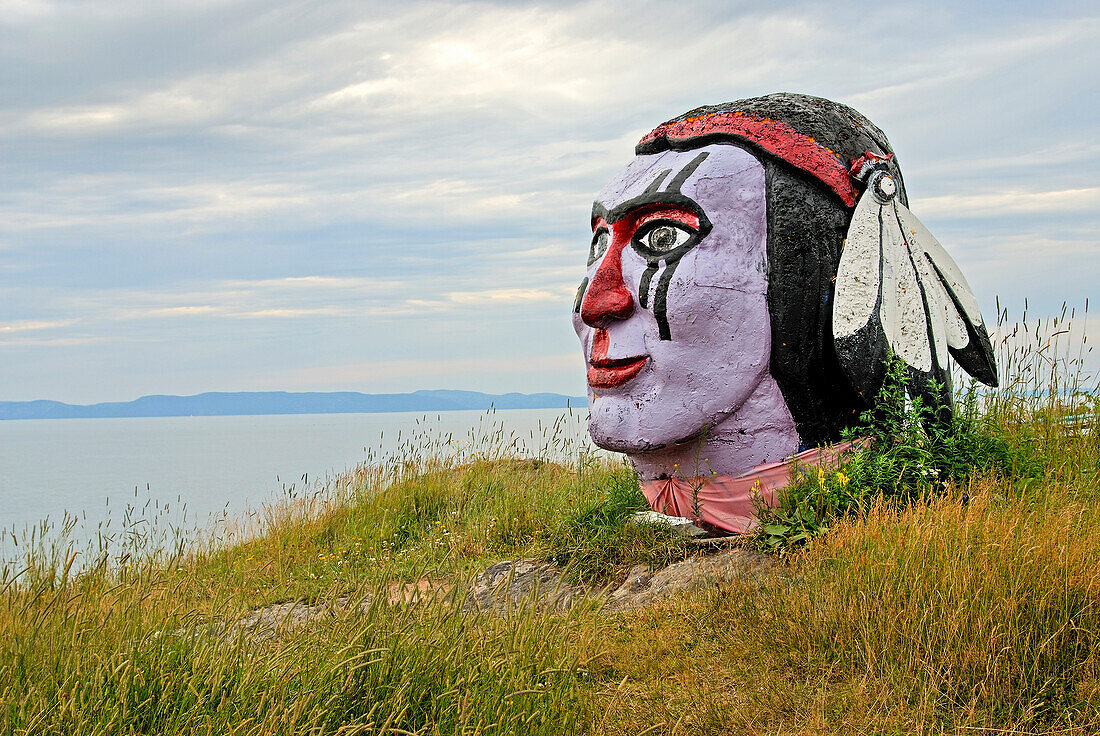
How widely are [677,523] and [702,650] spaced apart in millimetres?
1727

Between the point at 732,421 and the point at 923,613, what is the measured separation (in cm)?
211

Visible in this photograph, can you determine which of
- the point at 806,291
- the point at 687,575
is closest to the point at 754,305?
the point at 806,291

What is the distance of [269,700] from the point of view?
284cm

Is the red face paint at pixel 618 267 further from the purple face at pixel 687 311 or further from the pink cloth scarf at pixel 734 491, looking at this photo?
the pink cloth scarf at pixel 734 491

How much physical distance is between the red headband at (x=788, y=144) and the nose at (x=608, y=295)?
99 centimetres

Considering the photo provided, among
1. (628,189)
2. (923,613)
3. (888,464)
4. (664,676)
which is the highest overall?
(628,189)

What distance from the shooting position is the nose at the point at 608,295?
586 cm

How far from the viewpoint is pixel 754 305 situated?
5590 mm

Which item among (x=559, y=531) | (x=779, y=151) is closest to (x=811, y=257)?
(x=779, y=151)

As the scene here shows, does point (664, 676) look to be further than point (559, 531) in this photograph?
No

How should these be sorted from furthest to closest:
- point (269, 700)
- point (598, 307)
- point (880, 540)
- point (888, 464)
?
point (598, 307) < point (888, 464) < point (880, 540) < point (269, 700)

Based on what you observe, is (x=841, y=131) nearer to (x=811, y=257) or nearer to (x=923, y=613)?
(x=811, y=257)

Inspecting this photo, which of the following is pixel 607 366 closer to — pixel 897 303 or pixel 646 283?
pixel 646 283

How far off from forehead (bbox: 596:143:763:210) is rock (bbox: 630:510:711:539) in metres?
2.06
